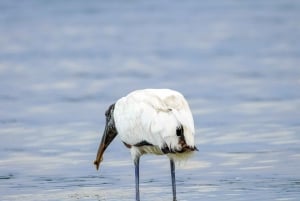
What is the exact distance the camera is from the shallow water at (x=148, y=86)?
13539mm

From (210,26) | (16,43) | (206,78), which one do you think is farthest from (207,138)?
(210,26)

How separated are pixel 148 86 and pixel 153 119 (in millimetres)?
8789

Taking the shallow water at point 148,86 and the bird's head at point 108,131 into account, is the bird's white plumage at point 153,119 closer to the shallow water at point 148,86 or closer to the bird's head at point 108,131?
the bird's head at point 108,131

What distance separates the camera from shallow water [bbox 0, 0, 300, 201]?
13.5 m

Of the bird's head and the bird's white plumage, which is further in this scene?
the bird's head

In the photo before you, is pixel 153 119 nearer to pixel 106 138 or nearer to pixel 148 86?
pixel 106 138

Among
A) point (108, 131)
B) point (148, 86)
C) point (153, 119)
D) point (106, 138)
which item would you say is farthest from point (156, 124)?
point (148, 86)

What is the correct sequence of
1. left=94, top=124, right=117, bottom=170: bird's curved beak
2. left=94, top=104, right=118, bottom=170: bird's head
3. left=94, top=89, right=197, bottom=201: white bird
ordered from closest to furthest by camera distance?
left=94, top=89, right=197, bottom=201: white bird < left=94, top=104, right=118, bottom=170: bird's head < left=94, top=124, right=117, bottom=170: bird's curved beak

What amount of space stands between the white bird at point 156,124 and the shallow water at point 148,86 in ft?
1.90

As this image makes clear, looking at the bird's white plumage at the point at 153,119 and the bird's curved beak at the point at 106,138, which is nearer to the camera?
the bird's white plumage at the point at 153,119

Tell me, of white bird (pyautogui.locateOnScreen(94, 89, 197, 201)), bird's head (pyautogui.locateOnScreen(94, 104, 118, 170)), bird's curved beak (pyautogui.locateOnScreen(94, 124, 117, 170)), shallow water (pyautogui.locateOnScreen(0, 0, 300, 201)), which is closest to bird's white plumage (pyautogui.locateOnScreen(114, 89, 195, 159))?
white bird (pyautogui.locateOnScreen(94, 89, 197, 201))

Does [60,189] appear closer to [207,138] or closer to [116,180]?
[116,180]

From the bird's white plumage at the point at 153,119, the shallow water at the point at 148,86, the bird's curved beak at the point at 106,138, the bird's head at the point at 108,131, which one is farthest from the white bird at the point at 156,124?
the shallow water at the point at 148,86

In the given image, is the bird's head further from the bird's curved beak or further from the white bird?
the white bird
